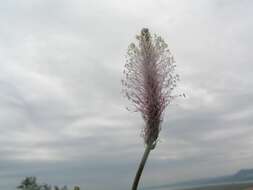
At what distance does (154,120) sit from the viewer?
53.9 feet

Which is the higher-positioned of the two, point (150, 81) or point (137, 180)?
point (150, 81)

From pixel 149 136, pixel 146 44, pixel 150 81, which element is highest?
pixel 146 44

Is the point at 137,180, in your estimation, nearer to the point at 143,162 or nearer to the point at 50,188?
the point at 143,162

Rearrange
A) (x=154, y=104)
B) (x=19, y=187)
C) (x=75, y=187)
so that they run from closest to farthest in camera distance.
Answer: (x=154, y=104)
(x=75, y=187)
(x=19, y=187)

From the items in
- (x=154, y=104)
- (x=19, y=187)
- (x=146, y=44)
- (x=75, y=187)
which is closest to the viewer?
(x=154, y=104)

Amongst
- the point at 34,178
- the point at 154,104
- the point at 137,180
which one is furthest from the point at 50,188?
the point at 154,104

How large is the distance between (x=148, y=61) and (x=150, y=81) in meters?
1.00

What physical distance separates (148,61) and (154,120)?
263 cm

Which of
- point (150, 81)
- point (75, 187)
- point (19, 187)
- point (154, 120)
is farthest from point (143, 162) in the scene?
point (19, 187)

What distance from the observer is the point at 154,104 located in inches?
638

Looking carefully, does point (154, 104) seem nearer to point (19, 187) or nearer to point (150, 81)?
point (150, 81)

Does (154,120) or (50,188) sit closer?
(154,120)

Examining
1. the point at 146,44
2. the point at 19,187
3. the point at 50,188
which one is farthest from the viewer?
the point at 50,188

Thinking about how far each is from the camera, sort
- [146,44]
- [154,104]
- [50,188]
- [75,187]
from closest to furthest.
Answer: [154,104] < [146,44] < [75,187] < [50,188]
